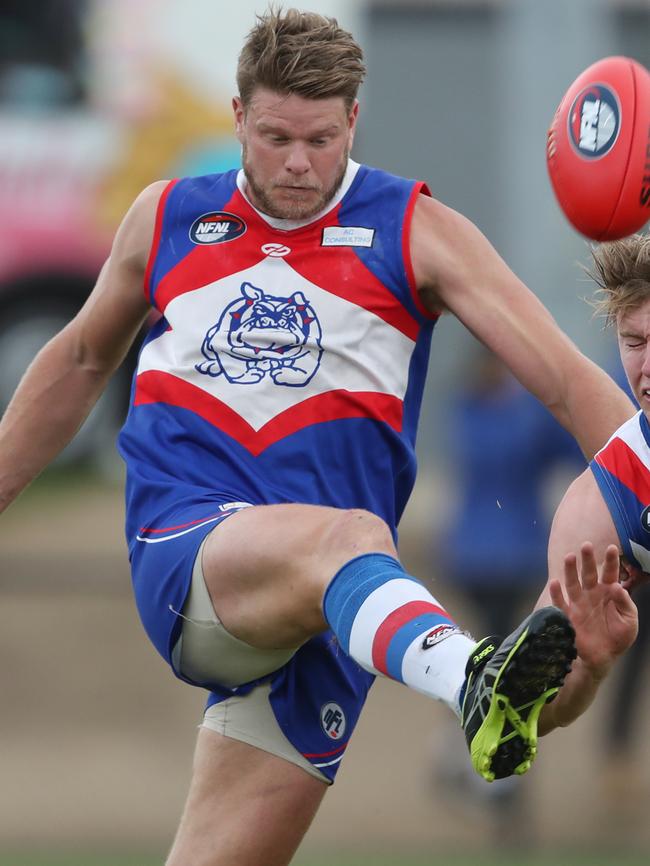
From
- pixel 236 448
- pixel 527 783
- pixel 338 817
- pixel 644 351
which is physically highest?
pixel 644 351

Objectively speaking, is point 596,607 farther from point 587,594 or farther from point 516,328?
point 516,328

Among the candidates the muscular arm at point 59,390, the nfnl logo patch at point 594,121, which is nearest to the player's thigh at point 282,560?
the muscular arm at point 59,390

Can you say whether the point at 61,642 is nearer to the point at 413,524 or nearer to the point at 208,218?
the point at 413,524

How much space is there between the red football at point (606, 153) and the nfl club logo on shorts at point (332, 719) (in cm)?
133

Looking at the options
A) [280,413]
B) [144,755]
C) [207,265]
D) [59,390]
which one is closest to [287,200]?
[207,265]

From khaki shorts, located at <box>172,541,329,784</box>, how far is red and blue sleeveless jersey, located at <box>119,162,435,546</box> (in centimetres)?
23

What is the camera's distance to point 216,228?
14.8 feet

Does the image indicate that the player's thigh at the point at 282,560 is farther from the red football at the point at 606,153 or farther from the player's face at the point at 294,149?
the red football at the point at 606,153

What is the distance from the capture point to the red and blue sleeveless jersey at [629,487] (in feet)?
13.6

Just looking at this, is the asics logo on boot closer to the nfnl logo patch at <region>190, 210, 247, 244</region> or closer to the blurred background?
the nfnl logo patch at <region>190, 210, 247, 244</region>

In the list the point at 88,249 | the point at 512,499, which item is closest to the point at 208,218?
the point at 512,499

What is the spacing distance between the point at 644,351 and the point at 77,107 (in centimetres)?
867

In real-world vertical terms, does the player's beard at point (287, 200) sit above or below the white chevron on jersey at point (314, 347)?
above

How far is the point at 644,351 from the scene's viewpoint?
4.16 metres
